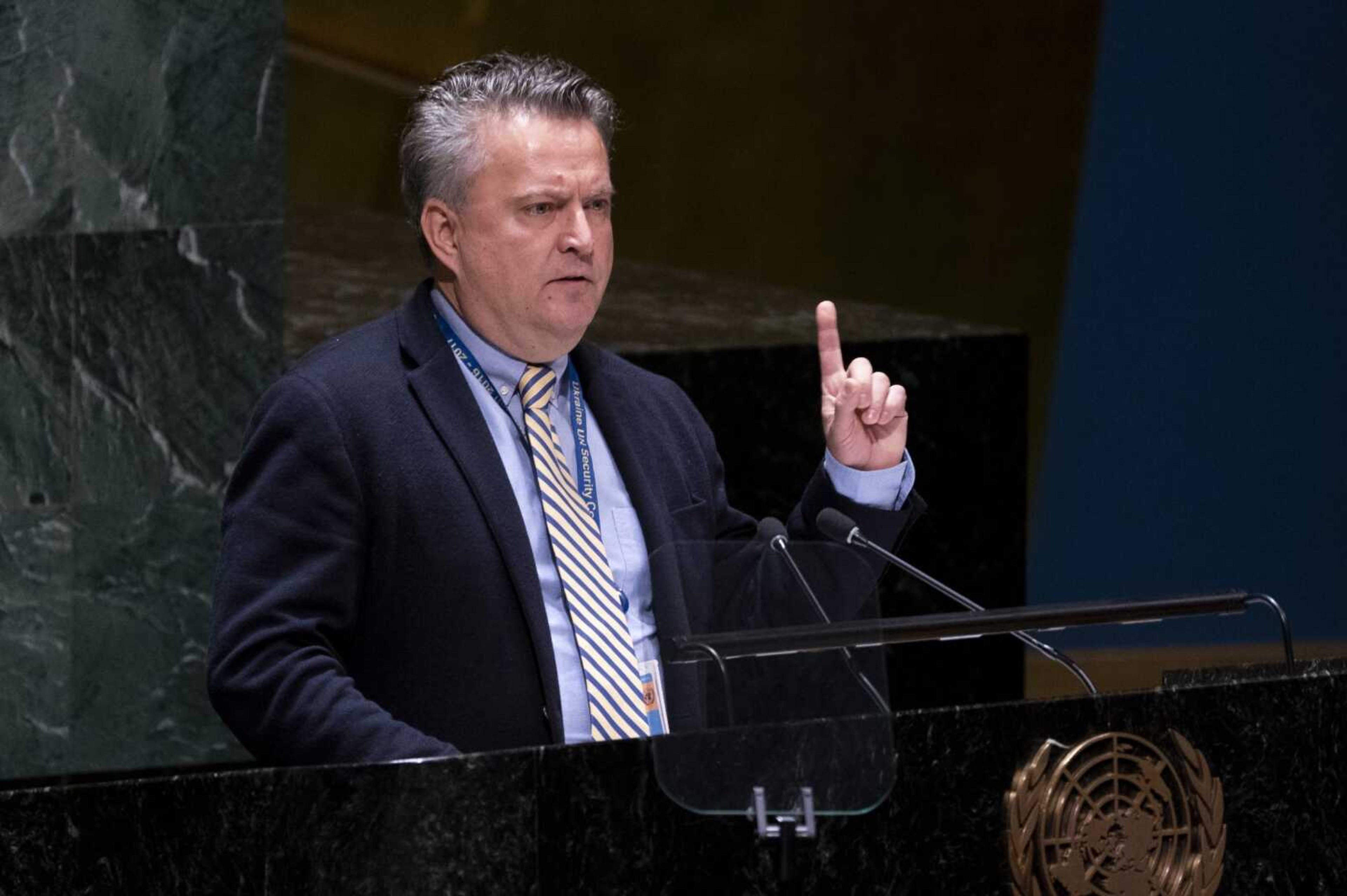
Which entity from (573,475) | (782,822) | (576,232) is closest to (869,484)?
(573,475)

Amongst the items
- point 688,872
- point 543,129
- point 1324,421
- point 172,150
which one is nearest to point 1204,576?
point 1324,421

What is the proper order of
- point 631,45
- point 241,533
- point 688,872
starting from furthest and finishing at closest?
point 631,45
point 241,533
point 688,872

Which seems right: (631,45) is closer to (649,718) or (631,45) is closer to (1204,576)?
(1204,576)

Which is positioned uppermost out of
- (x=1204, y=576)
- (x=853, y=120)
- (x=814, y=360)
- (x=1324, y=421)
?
(x=853, y=120)

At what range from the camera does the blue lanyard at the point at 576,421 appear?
2.68 m

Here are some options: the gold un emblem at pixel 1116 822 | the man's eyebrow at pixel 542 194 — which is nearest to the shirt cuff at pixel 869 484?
the man's eyebrow at pixel 542 194

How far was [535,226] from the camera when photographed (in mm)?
2689

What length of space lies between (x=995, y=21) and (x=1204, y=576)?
175cm

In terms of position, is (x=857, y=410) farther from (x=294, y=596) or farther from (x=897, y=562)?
(x=294, y=596)

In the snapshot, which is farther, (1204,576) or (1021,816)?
(1204,576)

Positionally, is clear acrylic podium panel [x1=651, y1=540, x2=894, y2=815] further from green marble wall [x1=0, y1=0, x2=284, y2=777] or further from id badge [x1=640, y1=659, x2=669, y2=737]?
green marble wall [x1=0, y1=0, x2=284, y2=777]

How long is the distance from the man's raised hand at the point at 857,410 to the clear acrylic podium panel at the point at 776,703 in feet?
1.46

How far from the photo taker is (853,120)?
6.54 metres

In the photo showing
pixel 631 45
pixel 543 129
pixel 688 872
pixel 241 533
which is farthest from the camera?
pixel 631 45
